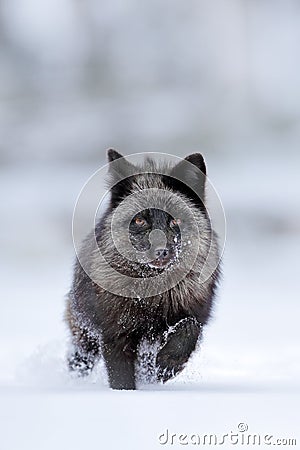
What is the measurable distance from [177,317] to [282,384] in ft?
2.54

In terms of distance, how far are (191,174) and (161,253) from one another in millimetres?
642

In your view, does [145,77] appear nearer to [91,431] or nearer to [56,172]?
[56,172]

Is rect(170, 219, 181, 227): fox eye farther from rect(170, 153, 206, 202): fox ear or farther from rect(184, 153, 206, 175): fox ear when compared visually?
rect(184, 153, 206, 175): fox ear

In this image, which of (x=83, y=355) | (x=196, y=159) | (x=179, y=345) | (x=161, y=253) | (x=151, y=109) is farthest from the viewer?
(x=151, y=109)

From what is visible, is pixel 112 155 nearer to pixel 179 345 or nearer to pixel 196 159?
pixel 196 159

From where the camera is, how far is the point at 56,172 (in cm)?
1490

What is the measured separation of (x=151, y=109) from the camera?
14.8 meters

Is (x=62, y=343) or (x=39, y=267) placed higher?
(x=62, y=343)

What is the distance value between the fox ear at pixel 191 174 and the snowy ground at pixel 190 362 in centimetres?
88

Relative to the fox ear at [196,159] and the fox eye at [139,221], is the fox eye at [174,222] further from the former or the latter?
the fox ear at [196,159]

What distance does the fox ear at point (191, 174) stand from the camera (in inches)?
217

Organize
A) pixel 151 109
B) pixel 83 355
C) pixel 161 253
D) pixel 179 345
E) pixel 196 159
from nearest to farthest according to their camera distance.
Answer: pixel 161 253
pixel 179 345
pixel 196 159
pixel 83 355
pixel 151 109

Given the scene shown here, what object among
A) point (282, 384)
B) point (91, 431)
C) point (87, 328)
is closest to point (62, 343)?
point (87, 328)

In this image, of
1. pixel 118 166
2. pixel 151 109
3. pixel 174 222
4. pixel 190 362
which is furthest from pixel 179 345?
pixel 151 109
